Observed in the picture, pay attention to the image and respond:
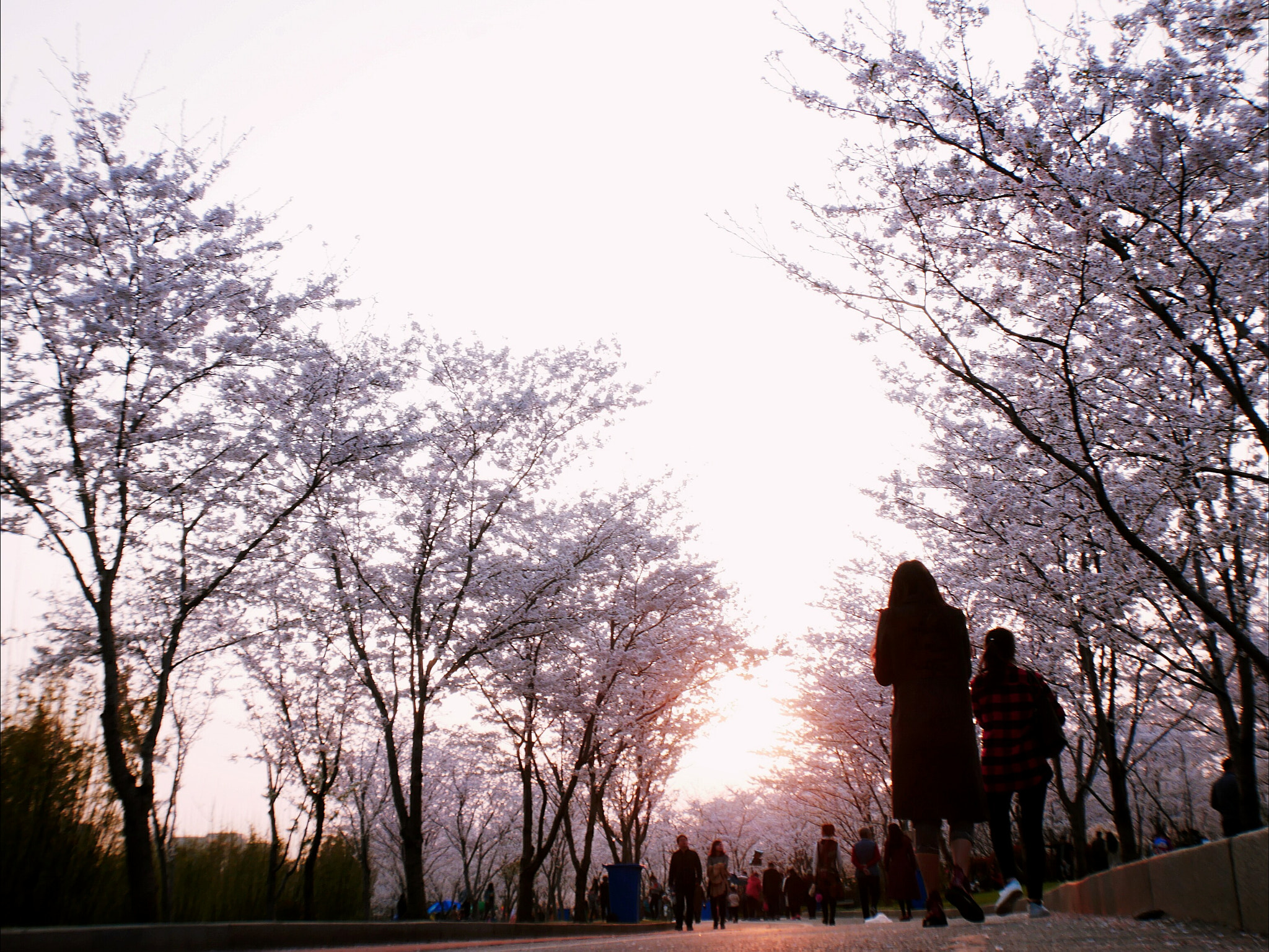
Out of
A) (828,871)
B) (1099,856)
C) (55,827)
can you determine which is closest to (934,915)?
(55,827)

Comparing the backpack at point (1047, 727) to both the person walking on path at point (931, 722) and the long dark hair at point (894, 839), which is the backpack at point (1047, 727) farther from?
the long dark hair at point (894, 839)

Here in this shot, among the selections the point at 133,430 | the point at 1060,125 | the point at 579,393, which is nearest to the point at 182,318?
the point at 133,430

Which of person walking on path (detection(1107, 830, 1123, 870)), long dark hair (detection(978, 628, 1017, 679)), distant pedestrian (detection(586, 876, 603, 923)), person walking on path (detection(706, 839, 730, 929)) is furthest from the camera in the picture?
distant pedestrian (detection(586, 876, 603, 923))

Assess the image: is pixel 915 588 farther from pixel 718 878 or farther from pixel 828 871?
pixel 718 878

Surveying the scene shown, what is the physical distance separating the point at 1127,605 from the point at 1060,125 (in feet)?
28.7

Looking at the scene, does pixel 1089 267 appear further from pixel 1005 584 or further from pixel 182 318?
pixel 182 318

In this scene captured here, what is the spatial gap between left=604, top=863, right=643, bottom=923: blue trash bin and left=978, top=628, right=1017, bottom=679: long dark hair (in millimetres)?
15896

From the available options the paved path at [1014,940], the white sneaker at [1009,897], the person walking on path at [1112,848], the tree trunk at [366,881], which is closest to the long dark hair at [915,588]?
the paved path at [1014,940]

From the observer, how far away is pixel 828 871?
16281mm

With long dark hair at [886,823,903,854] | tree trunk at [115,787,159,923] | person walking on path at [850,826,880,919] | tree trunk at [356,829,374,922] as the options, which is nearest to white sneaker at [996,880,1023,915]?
tree trunk at [115,787,159,923]

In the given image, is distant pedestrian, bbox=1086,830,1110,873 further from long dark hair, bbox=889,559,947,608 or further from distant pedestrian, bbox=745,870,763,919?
long dark hair, bbox=889,559,947,608

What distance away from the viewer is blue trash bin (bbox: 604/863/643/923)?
66.7 feet

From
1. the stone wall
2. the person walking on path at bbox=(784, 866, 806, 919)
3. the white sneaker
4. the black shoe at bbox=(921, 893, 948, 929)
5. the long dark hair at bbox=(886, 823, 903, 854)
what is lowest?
the person walking on path at bbox=(784, 866, 806, 919)

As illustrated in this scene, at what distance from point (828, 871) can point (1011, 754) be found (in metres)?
11.5
